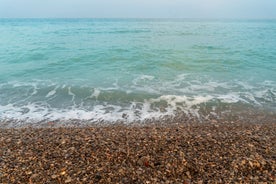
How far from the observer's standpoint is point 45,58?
21016 millimetres

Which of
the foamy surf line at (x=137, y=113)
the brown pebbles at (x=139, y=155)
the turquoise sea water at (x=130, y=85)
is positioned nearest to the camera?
the brown pebbles at (x=139, y=155)

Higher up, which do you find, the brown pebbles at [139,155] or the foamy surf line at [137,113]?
the brown pebbles at [139,155]

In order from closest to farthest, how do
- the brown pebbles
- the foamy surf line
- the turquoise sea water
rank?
the brown pebbles → the foamy surf line → the turquoise sea water

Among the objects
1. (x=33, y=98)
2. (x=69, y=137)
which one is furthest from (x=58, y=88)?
(x=69, y=137)

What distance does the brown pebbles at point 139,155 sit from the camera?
483 cm

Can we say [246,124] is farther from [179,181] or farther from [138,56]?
[138,56]

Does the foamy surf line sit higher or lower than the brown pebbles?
lower

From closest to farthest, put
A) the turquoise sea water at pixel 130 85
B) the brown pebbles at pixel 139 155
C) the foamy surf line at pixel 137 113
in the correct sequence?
1. the brown pebbles at pixel 139 155
2. the foamy surf line at pixel 137 113
3. the turquoise sea water at pixel 130 85

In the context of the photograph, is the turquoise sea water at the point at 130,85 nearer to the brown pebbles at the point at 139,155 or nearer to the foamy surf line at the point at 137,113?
the foamy surf line at the point at 137,113

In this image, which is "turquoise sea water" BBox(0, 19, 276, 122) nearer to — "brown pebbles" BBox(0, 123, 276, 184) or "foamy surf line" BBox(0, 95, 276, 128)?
"foamy surf line" BBox(0, 95, 276, 128)

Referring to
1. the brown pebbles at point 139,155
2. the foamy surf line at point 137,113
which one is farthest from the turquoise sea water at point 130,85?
the brown pebbles at point 139,155

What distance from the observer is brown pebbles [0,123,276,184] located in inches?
190

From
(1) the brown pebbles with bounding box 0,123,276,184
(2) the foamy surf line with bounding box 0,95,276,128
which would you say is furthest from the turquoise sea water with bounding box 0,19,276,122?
(1) the brown pebbles with bounding box 0,123,276,184

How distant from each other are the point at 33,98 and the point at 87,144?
20.8ft
